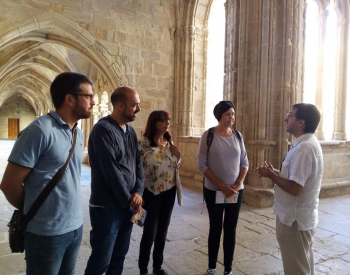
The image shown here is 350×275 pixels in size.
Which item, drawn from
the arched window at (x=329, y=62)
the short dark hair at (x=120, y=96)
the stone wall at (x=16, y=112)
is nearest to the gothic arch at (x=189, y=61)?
the arched window at (x=329, y=62)

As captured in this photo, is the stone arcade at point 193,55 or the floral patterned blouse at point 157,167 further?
the stone arcade at point 193,55

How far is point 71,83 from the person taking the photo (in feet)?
4.42

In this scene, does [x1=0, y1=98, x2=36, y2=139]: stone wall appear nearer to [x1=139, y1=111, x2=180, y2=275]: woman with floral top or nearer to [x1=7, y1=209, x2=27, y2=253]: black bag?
[x1=139, y1=111, x2=180, y2=275]: woman with floral top

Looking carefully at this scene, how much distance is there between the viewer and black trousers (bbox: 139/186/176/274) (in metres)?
2.14

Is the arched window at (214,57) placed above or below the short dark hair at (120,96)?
above

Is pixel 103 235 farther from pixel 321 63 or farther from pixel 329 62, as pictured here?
pixel 329 62

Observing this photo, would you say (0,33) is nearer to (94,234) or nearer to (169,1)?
(169,1)

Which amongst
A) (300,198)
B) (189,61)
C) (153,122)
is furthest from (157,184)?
(189,61)

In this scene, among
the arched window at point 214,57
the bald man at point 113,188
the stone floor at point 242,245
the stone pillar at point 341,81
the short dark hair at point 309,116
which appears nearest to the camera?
the bald man at point 113,188

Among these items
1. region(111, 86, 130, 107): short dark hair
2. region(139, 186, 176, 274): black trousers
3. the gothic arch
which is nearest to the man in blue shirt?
region(111, 86, 130, 107): short dark hair

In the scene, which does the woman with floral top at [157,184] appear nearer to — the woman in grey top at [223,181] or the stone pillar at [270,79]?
the woman in grey top at [223,181]

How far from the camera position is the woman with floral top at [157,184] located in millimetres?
2152

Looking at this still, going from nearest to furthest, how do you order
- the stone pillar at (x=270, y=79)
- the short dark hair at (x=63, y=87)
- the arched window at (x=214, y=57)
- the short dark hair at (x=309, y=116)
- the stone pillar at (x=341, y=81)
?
the short dark hair at (x=63, y=87) < the short dark hair at (x=309, y=116) < the stone pillar at (x=270, y=79) < the stone pillar at (x=341, y=81) < the arched window at (x=214, y=57)

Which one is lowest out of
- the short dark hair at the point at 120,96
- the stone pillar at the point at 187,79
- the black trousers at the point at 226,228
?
the black trousers at the point at 226,228
